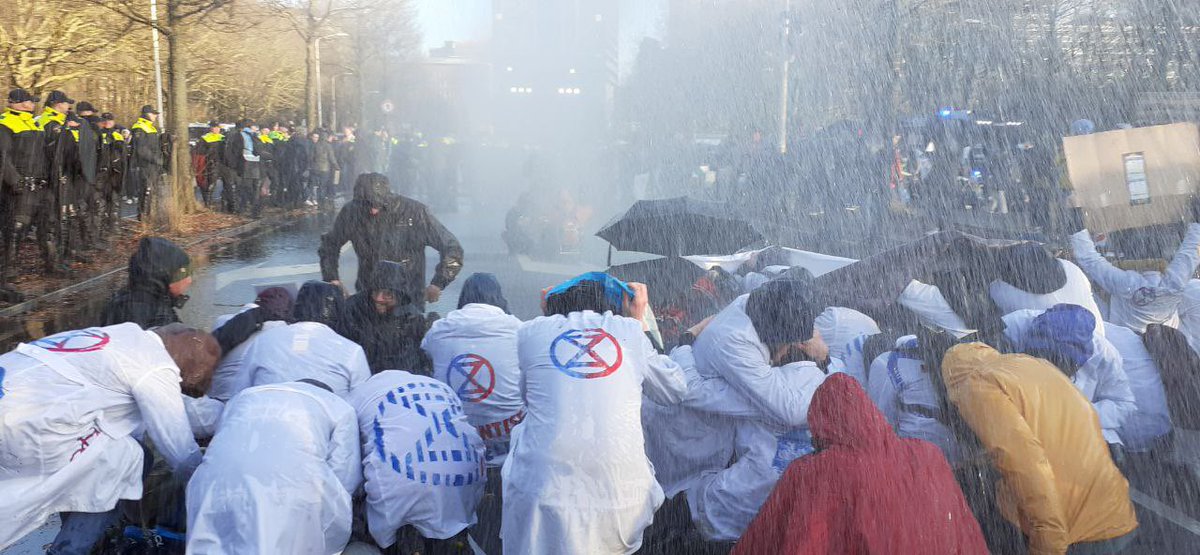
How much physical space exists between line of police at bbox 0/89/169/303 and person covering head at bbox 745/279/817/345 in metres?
9.49

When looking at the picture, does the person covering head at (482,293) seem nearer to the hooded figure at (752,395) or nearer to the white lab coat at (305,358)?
the white lab coat at (305,358)

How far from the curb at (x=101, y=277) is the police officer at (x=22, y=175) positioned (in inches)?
20.0

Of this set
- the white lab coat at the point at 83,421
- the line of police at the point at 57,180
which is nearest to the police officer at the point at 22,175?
the line of police at the point at 57,180

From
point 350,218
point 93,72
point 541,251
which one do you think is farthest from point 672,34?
point 350,218

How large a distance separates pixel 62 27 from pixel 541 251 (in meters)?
16.5

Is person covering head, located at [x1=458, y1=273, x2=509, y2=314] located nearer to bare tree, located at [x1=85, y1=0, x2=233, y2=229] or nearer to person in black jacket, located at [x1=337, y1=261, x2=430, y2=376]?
person in black jacket, located at [x1=337, y1=261, x2=430, y2=376]

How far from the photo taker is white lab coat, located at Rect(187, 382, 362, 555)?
3.57 m

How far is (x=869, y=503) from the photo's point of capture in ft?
10.8

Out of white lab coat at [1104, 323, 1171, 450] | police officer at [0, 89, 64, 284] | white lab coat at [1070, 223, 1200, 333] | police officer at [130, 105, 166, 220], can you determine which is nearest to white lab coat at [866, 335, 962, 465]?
white lab coat at [1104, 323, 1171, 450]

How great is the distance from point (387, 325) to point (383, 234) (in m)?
1.89

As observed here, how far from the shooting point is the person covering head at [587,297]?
436cm

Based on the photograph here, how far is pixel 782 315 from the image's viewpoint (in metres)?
4.32

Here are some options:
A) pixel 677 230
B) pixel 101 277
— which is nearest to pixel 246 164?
pixel 101 277

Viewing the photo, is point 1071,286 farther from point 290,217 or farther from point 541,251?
point 290,217
